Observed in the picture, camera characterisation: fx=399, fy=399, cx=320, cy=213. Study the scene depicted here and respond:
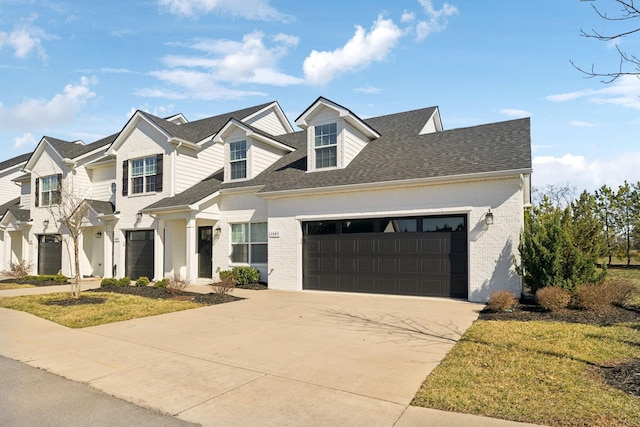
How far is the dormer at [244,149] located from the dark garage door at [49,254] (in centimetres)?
1215

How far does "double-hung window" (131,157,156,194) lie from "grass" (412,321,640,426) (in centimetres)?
1602

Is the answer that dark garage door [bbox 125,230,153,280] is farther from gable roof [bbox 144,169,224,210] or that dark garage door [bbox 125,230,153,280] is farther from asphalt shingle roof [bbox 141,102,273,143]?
asphalt shingle roof [bbox 141,102,273,143]

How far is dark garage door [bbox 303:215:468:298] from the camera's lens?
12.2 m

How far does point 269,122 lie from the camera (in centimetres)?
2323

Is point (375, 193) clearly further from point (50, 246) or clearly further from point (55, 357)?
point (50, 246)

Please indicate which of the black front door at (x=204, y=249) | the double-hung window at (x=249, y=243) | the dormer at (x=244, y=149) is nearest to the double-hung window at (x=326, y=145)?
the dormer at (x=244, y=149)

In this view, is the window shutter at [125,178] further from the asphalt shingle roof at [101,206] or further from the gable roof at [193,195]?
the gable roof at [193,195]

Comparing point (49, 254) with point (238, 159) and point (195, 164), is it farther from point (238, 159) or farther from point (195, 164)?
point (238, 159)

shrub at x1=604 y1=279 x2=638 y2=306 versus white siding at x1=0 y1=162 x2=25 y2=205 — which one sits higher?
white siding at x1=0 y1=162 x2=25 y2=205

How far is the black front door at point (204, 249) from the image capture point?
704 inches

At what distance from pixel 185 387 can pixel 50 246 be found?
75.0ft

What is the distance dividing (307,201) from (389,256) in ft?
12.2

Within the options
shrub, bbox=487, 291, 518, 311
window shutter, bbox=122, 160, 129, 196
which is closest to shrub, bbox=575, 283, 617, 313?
shrub, bbox=487, 291, 518, 311

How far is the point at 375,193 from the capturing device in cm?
1337
